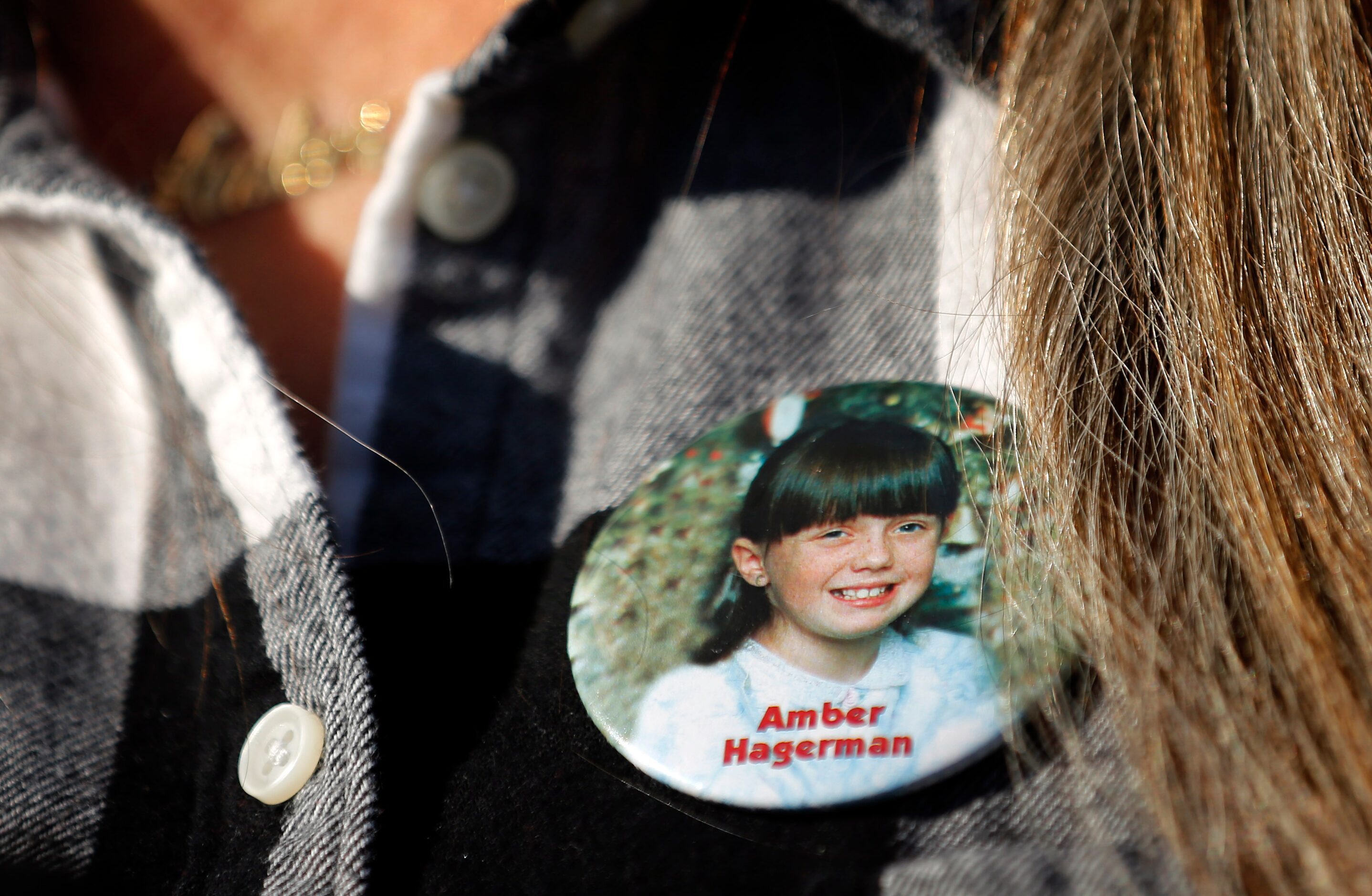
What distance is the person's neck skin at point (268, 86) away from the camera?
2.39 ft

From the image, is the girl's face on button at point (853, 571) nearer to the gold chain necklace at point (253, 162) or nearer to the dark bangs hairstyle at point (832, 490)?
the dark bangs hairstyle at point (832, 490)

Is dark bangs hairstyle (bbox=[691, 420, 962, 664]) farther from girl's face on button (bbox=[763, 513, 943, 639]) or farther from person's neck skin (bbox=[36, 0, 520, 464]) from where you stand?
person's neck skin (bbox=[36, 0, 520, 464])

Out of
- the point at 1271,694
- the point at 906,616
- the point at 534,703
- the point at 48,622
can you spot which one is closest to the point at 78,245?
the point at 48,622

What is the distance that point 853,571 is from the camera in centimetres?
41

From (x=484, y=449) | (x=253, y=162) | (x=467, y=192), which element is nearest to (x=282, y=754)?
(x=484, y=449)

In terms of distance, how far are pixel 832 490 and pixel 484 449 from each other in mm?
268

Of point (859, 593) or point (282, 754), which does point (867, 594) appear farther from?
point (282, 754)

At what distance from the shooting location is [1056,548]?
1.28ft

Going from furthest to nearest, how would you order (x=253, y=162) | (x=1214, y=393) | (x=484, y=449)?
1. (x=253, y=162)
2. (x=484, y=449)
3. (x=1214, y=393)

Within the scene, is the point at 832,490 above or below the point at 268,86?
below

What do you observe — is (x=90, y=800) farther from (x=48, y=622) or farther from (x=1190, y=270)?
(x=1190, y=270)

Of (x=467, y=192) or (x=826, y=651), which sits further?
(x=467, y=192)

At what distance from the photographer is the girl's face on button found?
0.40 meters

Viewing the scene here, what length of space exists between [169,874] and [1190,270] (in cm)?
57
